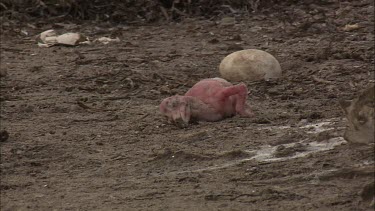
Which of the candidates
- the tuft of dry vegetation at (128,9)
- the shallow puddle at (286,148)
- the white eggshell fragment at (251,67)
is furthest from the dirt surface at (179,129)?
the tuft of dry vegetation at (128,9)

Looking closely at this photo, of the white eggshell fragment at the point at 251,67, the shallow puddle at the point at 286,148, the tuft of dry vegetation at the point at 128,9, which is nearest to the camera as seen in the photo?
the shallow puddle at the point at 286,148

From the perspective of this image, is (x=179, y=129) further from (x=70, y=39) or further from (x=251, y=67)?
(x=70, y=39)

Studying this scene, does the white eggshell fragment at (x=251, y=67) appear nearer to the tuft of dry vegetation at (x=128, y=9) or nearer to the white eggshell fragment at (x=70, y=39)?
the white eggshell fragment at (x=70, y=39)

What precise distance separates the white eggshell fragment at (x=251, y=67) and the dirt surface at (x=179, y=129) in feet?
0.39

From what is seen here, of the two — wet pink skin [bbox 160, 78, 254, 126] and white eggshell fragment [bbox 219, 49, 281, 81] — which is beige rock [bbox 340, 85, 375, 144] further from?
white eggshell fragment [bbox 219, 49, 281, 81]

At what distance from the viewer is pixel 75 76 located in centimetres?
707

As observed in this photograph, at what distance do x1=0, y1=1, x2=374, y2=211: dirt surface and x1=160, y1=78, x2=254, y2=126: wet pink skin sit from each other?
0.08 metres

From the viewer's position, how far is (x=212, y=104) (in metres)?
5.31

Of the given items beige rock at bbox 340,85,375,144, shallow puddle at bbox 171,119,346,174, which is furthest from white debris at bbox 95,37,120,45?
beige rock at bbox 340,85,375,144

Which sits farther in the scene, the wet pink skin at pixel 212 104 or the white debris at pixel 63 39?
the white debris at pixel 63 39

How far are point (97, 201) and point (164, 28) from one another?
5.17 metres

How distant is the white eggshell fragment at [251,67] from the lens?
6.41 meters

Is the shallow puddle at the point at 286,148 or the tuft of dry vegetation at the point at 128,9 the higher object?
the shallow puddle at the point at 286,148

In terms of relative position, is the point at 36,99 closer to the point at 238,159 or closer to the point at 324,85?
the point at 324,85
